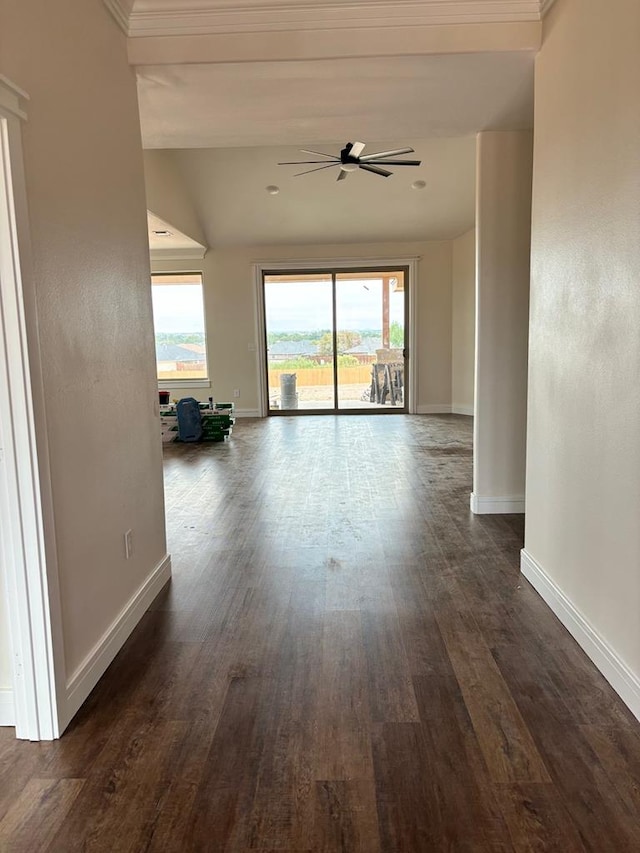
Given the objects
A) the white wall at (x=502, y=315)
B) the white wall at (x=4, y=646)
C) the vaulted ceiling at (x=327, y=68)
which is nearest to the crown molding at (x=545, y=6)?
the vaulted ceiling at (x=327, y=68)

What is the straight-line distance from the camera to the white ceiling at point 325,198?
7.00 metres

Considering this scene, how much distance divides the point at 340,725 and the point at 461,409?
7673 millimetres

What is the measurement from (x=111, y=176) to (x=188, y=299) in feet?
23.4

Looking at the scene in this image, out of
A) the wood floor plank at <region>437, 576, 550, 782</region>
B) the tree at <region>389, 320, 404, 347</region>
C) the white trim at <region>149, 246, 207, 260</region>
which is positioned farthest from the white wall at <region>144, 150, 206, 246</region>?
the wood floor plank at <region>437, 576, 550, 782</region>

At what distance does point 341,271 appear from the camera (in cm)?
927

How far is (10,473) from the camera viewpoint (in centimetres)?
180

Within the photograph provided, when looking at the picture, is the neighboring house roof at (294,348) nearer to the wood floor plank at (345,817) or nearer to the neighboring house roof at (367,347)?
the neighboring house roof at (367,347)

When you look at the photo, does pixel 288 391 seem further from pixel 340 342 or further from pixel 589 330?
pixel 589 330

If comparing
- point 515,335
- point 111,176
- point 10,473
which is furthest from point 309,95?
point 10,473

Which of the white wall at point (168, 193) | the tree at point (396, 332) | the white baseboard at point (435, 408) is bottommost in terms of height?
the white baseboard at point (435, 408)

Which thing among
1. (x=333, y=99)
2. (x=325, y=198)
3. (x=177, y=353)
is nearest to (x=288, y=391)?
(x=177, y=353)

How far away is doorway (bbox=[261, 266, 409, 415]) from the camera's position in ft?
30.5

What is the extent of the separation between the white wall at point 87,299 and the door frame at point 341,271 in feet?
21.0

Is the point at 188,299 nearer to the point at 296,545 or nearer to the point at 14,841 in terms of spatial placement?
the point at 296,545
